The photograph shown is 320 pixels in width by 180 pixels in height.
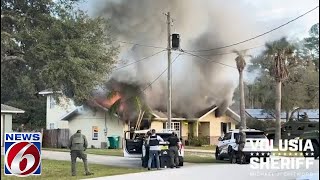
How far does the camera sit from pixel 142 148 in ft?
66.5

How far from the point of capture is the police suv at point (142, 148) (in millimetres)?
19016

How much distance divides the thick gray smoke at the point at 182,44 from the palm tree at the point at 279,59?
151 centimetres

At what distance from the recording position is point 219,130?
34656mm

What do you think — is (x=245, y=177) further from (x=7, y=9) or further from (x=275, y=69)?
(x=275, y=69)

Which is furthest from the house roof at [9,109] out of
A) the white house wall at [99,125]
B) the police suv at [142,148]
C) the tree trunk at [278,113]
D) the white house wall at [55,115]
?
the white house wall at [99,125]

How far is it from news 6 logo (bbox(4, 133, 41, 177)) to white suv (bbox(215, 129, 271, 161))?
9913 millimetres

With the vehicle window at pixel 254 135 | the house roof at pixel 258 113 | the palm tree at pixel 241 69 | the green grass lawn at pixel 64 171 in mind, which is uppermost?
the palm tree at pixel 241 69

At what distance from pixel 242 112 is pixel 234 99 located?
3316 millimetres

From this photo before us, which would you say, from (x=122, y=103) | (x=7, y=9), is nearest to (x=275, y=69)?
(x=122, y=103)

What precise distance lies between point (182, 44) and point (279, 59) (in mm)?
5277

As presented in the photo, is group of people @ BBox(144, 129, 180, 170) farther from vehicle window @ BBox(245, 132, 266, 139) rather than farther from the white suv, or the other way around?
vehicle window @ BBox(245, 132, 266, 139)

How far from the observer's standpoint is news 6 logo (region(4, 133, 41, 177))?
13.1 metres

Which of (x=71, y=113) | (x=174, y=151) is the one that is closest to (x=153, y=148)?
(x=174, y=151)

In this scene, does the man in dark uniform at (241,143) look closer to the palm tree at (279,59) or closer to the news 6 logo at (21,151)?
the palm tree at (279,59)
